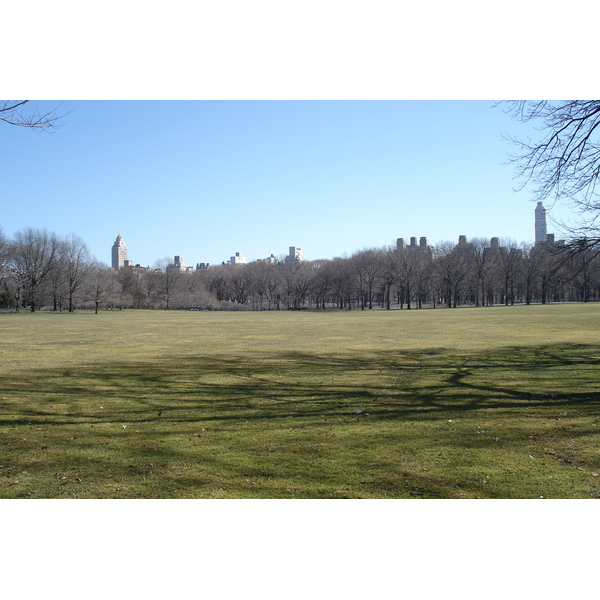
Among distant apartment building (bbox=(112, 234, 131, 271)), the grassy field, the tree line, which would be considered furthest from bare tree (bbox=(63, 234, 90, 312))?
the grassy field

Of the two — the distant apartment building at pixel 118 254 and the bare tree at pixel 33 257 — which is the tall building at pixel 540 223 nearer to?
the bare tree at pixel 33 257

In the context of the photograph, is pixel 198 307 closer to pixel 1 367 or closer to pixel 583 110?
pixel 1 367

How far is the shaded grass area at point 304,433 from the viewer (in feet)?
18.6

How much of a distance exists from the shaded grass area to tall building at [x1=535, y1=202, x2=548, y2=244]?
164 inches

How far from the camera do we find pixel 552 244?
48.4 ft

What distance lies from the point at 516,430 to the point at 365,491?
3.50 m

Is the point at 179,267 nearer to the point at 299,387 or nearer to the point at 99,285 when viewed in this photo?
the point at 99,285

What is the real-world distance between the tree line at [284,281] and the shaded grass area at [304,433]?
56.5 meters

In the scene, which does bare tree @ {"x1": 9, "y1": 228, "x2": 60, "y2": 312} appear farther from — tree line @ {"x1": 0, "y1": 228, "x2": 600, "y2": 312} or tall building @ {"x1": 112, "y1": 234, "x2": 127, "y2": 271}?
tall building @ {"x1": 112, "y1": 234, "x2": 127, "y2": 271}

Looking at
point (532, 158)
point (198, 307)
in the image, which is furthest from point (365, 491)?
point (198, 307)

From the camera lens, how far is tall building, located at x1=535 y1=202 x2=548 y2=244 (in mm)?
13881

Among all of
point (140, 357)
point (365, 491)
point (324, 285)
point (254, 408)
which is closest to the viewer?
point (365, 491)

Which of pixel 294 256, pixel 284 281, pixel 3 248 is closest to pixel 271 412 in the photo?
pixel 3 248

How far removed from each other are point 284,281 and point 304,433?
342ft
